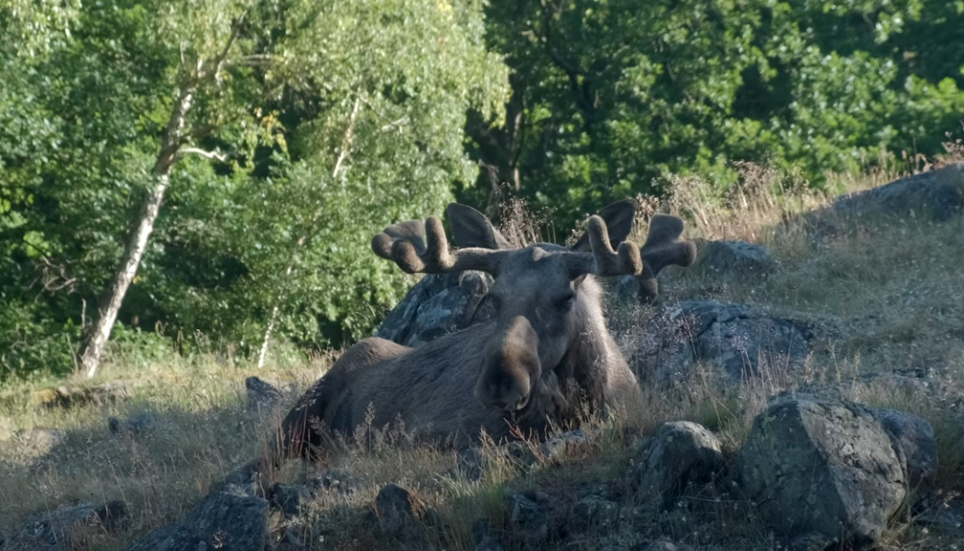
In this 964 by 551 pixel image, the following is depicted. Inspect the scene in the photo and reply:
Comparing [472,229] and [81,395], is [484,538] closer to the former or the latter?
[472,229]

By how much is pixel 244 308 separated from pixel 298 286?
1321mm

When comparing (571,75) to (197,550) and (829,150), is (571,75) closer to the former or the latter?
(829,150)

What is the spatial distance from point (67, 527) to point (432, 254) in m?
2.77

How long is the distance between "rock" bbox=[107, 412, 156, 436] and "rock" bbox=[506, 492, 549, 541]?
508 cm

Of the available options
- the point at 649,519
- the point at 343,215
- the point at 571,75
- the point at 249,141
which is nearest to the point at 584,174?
the point at 571,75

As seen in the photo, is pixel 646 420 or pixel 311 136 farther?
pixel 311 136

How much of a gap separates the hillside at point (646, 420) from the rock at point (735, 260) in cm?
2

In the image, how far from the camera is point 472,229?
9.34 metres

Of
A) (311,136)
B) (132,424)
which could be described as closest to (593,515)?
(132,424)

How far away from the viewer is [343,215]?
25.2 m

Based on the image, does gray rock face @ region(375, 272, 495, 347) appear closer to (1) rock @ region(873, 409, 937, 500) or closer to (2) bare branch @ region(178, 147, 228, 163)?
(1) rock @ region(873, 409, 937, 500)

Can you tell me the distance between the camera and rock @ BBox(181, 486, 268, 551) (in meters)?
6.55

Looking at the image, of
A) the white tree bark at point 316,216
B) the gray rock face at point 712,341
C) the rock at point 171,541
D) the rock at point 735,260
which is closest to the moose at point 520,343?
the gray rock face at point 712,341

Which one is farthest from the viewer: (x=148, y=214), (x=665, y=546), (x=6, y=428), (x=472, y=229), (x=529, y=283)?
(x=148, y=214)
